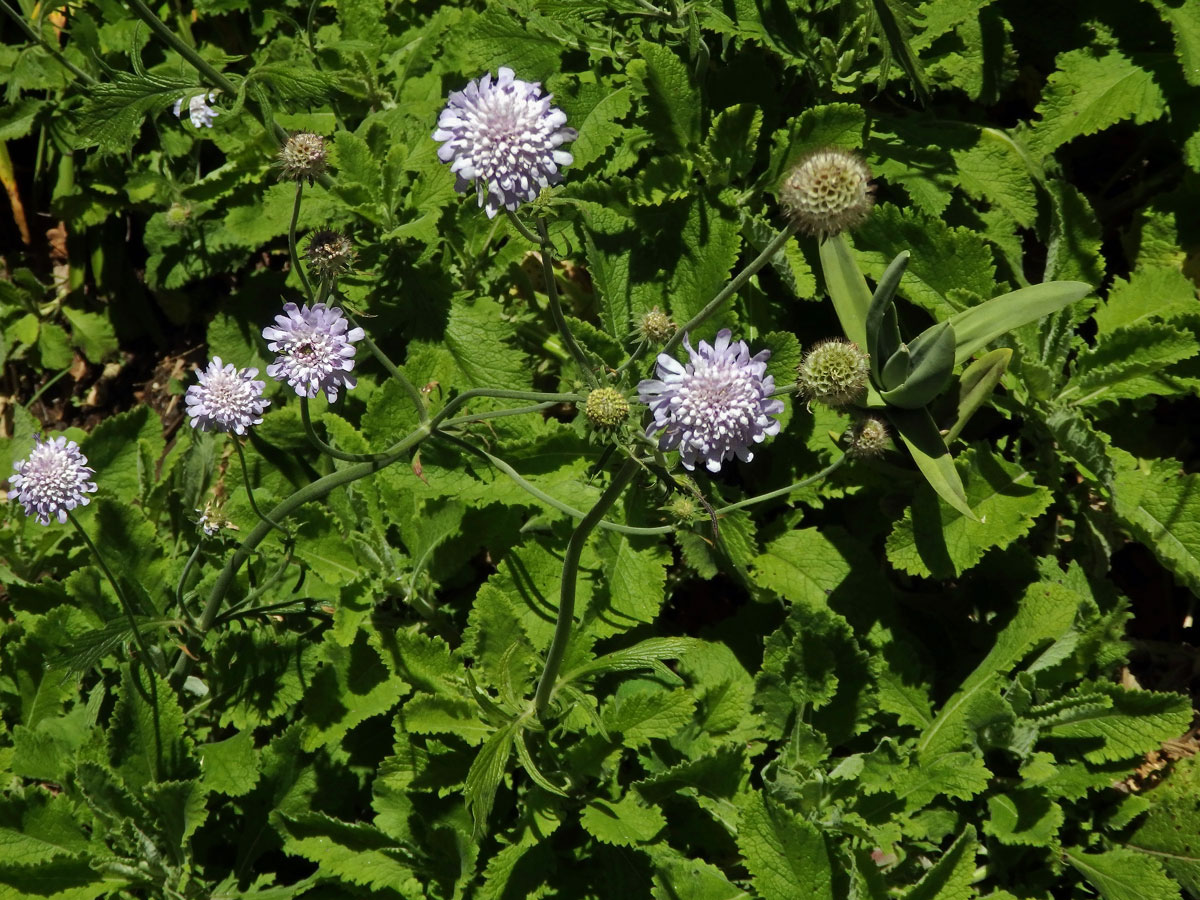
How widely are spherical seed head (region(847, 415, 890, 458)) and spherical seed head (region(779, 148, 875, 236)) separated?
79 cm

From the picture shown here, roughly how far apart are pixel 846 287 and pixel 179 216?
3.28 metres

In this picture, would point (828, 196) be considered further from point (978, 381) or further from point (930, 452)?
point (978, 381)

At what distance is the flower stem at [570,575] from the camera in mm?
2438

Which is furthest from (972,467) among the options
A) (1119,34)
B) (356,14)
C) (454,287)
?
(356,14)

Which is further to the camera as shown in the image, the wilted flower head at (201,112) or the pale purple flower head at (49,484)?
the wilted flower head at (201,112)

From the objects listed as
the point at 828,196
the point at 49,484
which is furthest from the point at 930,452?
the point at 49,484

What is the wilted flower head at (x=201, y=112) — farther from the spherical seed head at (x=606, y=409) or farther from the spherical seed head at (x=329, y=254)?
the spherical seed head at (x=606, y=409)

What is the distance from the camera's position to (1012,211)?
158 inches

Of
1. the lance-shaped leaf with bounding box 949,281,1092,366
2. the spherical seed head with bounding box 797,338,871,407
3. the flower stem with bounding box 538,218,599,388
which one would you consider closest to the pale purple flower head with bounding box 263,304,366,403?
the flower stem with bounding box 538,218,599,388

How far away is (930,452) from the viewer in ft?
10.8

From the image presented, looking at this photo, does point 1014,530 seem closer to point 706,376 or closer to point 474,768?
point 706,376

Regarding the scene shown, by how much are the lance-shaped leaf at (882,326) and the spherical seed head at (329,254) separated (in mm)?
1689

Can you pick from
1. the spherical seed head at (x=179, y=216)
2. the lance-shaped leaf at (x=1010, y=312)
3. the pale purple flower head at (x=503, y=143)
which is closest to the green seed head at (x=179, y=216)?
the spherical seed head at (x=179, y=216)

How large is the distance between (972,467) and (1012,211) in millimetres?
1114
